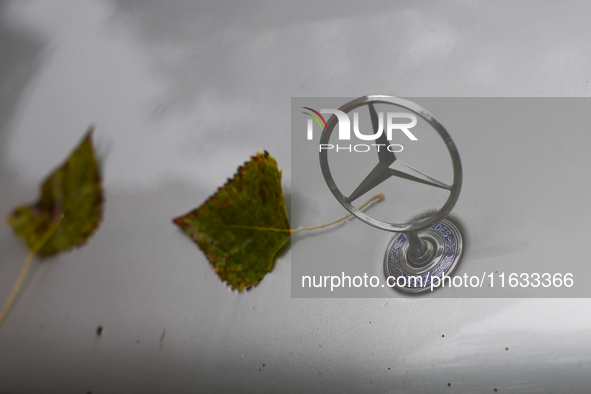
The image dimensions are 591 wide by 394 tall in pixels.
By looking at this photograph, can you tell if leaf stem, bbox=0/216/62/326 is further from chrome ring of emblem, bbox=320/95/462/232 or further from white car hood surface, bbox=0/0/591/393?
chrome ring of emblem, bbox=320/95/462/232

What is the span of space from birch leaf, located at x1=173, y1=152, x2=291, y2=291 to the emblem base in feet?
0.31

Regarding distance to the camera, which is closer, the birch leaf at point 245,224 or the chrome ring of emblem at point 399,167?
the chrome ring of emblem at point 399,167

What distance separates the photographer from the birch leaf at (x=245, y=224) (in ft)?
1.17

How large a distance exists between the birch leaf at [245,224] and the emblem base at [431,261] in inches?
3.7

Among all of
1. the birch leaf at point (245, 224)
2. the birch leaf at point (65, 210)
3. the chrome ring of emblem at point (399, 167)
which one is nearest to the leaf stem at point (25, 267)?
the birch leaf at point (65, 210)

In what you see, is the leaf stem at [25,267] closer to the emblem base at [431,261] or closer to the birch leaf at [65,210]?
the birch leaf at [65,210]

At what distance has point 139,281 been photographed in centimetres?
39

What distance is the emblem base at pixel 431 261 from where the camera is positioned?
0.34 metres

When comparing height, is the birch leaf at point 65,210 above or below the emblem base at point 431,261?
above

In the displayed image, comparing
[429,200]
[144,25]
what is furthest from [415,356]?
[144,25]

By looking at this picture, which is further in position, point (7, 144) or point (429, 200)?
point (7, 144)

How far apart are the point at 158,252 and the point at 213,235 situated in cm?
6

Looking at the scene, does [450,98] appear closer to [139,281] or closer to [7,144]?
[139,281]

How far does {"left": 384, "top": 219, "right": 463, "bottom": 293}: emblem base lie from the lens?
34 cm
